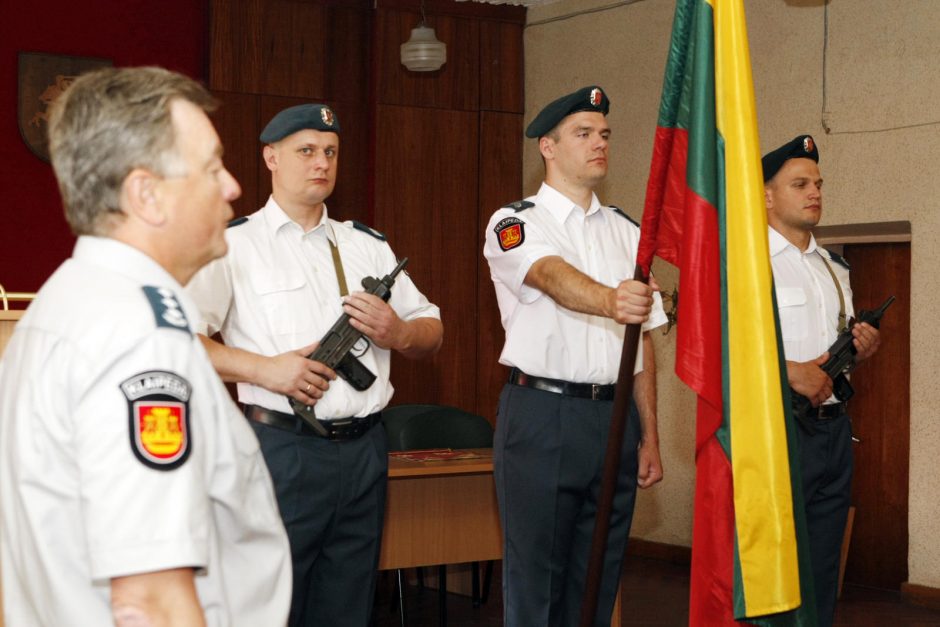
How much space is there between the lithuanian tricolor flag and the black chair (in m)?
2.99

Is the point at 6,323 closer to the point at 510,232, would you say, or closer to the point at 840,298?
the point at 510,232

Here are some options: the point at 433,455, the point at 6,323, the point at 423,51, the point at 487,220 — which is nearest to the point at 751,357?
the point at 6,323

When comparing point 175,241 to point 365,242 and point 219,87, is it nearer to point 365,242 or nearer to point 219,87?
point 365,242

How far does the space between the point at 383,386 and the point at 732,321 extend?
104 cm

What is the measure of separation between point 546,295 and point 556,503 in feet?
1.94

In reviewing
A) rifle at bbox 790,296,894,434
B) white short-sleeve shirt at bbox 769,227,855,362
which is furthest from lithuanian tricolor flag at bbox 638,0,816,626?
white short-sleeve shirt at bbox 769,227,855,362

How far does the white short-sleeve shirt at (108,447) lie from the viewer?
126cm

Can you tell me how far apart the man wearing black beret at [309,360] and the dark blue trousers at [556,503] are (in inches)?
15.8

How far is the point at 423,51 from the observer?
6746 mm

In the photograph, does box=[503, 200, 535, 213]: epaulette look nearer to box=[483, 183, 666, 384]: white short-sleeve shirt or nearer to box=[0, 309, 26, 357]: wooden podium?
box=[483, 183, 666, 384]: white short-sleeve shirt

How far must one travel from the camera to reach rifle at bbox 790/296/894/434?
3.69 meters

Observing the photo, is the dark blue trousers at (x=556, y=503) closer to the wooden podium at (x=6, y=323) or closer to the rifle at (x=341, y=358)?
the rifle at (x=341, y=358)

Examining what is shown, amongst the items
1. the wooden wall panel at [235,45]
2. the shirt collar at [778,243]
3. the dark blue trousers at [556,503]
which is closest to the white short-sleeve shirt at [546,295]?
the dark blue trousers at [556,503]

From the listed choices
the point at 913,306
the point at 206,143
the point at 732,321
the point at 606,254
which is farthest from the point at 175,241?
the point at 913,306
